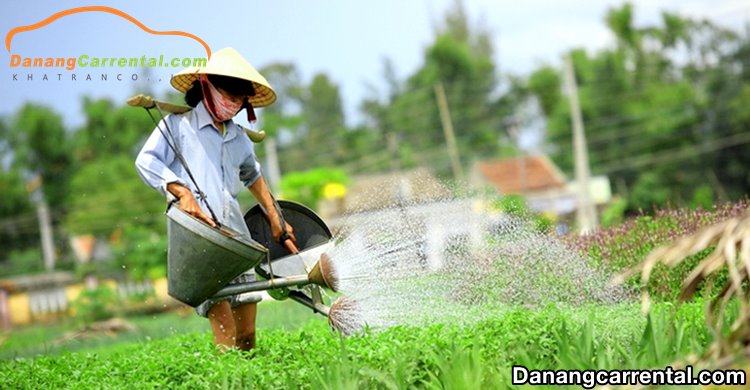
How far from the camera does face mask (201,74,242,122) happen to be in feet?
21.8

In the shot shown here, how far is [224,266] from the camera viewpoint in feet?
20.2

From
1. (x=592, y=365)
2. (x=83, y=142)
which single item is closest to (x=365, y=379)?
(x=592, y=365)

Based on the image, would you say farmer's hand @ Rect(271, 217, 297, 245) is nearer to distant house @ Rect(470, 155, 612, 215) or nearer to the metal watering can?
the metal watering can

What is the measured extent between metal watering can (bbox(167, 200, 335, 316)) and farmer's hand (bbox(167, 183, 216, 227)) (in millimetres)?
97

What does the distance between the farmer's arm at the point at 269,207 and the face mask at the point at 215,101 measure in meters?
0.61

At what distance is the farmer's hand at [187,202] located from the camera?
6.21 m

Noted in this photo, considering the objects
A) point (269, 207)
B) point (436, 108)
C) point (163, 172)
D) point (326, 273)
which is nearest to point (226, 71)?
point (163, 172)

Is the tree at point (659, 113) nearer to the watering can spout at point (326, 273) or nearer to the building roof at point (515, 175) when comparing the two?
the building roof at point (515, 175)

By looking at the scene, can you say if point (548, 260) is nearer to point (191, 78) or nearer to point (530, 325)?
point (530, 325)

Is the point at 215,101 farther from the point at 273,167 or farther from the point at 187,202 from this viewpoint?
the point at 273,167

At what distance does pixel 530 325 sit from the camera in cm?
591

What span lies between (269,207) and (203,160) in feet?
2.10

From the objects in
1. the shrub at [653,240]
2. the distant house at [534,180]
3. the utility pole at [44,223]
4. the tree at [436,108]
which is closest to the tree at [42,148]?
the utility pole at [44,223]

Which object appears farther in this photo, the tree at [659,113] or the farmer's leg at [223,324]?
the tree at [659,113]
